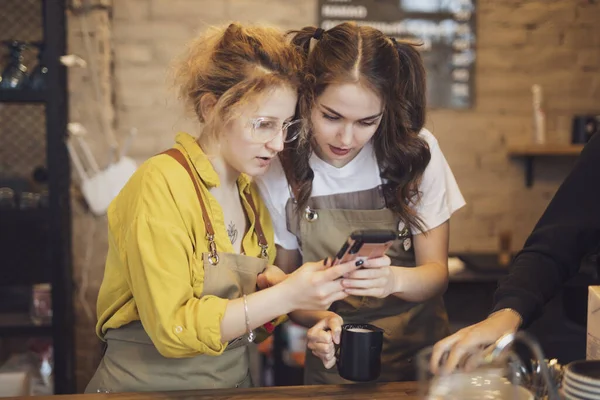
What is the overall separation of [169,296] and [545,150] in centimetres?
270

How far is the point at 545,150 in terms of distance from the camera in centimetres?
360

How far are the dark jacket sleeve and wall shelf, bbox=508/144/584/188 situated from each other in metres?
1.90

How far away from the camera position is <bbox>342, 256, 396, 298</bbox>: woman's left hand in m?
1.51

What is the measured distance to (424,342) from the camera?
1943 millimetres

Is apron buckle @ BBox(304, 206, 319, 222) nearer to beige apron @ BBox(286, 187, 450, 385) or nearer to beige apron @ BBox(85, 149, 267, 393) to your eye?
beige apron @ BBox(286, 187, 450, 385)

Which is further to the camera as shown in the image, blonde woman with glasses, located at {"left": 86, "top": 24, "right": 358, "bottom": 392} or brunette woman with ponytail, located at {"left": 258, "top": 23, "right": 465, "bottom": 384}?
brunette woman with ponytail, located at {"left": 258, "top": 23, "right": 465, "bottom": 384}

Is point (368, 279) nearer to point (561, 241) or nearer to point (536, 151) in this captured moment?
point (561, 241)

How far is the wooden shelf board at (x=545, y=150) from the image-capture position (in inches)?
139

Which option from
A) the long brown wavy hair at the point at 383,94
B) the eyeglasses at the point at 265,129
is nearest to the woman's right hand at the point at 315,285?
the eyeglasses at the point at 265,129

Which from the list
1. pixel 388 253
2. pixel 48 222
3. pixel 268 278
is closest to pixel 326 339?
pixel 268 278

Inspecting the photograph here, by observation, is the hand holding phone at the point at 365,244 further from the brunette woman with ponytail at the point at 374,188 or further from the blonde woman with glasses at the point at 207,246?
the brunette woman with ponytail at the point at 374,188

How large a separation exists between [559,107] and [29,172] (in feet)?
9.40

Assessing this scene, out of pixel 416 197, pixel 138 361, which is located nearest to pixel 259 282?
pixel 138 361

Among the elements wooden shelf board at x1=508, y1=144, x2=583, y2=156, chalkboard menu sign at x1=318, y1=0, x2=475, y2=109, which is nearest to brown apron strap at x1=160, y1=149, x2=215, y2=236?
chalkboard menu sign at x1=318, y1=0, x2=475, y2=109
